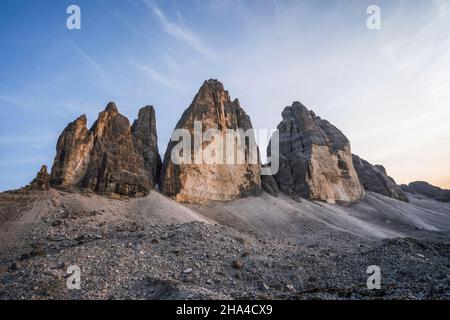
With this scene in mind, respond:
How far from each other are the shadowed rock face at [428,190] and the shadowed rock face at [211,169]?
9326 cm

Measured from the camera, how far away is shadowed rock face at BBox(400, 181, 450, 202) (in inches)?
4653

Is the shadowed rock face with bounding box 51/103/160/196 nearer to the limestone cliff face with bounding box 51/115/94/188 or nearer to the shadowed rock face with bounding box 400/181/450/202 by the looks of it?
the limestone cliff face with bounding box 51/115/94/188

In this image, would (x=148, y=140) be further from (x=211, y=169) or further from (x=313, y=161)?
(x=313, y=161)

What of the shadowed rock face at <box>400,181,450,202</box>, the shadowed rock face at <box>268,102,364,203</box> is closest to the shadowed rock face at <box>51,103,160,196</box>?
the shadowed rock face at <box>268,102,364,203</box>

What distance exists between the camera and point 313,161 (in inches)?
2972

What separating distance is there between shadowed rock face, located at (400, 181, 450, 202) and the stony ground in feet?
340

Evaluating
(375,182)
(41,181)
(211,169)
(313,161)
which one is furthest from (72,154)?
(375,182)
